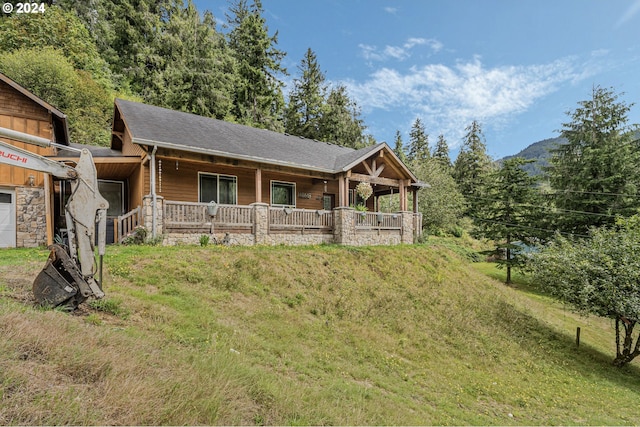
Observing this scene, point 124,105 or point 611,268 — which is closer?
point 611,268

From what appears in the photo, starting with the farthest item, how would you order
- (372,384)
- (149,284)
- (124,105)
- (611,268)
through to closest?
1. (124,105)
2. (611,268)
3. (149,284)
4. (372,384)

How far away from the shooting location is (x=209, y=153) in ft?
33.9

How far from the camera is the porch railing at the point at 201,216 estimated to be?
31.8ft

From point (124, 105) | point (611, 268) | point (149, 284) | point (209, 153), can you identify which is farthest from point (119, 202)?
point (611, 268)

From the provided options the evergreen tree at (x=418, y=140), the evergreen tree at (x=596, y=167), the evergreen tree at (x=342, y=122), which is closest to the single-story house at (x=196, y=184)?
the evergreen tree at (x=596, y=167)

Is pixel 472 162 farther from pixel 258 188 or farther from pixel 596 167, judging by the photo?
pixel 258 188

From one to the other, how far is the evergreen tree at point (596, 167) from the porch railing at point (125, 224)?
22.4 m

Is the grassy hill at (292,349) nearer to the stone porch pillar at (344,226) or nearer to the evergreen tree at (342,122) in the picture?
the stone porch pillar at (344,226)

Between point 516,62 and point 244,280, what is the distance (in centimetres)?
2022

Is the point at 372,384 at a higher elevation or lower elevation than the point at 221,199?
lower

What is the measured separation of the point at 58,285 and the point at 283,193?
34.0ft

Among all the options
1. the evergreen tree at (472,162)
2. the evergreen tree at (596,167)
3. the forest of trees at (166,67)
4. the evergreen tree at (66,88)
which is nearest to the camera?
the evergreen tree at (596,167)

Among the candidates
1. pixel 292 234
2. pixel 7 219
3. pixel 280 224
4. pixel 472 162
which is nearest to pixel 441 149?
pixel 472 162

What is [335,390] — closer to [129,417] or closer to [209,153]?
[129,417]
